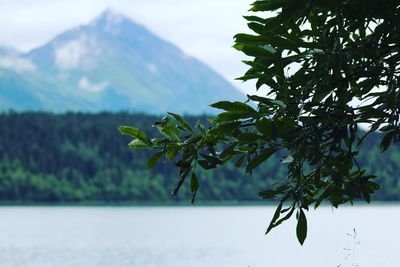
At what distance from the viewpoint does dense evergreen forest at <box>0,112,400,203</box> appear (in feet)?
543

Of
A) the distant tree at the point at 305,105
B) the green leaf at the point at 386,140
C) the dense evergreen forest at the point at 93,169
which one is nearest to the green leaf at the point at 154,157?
the distant tree at the point at 305,105

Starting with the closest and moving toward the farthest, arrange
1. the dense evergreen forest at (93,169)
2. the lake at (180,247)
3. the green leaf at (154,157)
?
the green leaf at (154,157)
the lake at (180,247)
the dense evergreen forest at (93,169)

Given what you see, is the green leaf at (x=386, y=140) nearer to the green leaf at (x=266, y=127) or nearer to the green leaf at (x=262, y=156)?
the green leaf at (x=262, y=156)

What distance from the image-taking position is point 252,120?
5.96m

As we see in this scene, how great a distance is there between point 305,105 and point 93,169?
536 feet

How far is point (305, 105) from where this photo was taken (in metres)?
6.19

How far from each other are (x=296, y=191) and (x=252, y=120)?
0.89 metres

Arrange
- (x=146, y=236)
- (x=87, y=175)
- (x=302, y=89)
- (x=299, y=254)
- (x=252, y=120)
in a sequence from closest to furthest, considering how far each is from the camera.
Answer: (x=252, y=120) < (x=302, y=89) < (x=299, y=254) < (x=146, y=236) < (x=87, y=175)

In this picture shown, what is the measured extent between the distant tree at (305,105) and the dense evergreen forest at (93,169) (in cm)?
15466

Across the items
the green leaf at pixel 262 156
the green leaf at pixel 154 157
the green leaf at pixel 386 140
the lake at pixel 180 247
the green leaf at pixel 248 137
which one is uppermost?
the green leaf at pixel 386 140

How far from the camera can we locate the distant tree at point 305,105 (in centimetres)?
593

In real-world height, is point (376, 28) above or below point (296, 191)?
above

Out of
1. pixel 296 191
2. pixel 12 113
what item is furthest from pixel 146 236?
pixel 12 113

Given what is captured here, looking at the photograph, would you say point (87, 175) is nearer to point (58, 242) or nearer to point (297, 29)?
point (58, 242)
